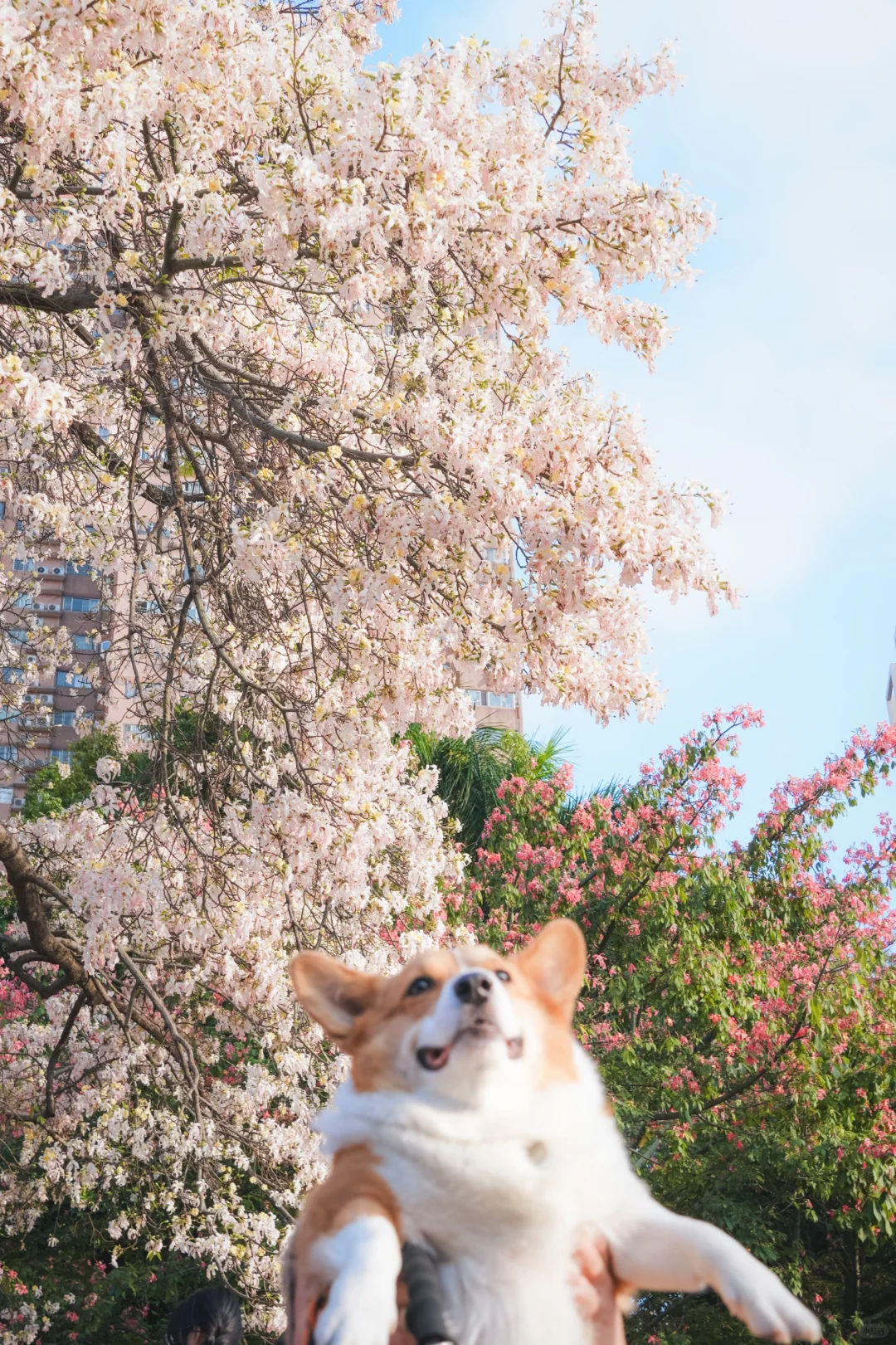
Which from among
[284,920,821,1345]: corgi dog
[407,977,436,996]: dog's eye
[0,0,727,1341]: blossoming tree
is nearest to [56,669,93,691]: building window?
[0,0,727,1341]: blossoming tree

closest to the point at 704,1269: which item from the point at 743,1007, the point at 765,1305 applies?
the point at 765,1305

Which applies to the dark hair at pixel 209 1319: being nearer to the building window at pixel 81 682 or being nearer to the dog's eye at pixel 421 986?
the dog's eye at pixel 421 986

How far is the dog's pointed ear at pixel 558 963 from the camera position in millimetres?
2135

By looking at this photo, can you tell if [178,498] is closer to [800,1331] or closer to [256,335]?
[256,335]

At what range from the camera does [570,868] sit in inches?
485

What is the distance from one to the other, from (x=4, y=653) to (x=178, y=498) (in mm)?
4722

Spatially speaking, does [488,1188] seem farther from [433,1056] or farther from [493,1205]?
[433,1056]

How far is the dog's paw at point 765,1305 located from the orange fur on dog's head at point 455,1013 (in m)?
0.40

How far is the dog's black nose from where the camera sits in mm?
1899

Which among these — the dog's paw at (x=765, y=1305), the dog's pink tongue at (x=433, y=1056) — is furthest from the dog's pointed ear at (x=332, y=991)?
the dog's paw at (x=765, y=1305)

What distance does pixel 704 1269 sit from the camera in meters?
1.81

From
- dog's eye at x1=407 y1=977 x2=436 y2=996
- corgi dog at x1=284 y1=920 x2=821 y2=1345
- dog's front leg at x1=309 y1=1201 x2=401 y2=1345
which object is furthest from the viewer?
dog's eye at x1=407 y1=977 x2=436 y2=996

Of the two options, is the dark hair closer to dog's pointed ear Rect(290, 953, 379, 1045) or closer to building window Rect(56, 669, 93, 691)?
dog's pointed ear Rect(290, 953, 379, 1045)

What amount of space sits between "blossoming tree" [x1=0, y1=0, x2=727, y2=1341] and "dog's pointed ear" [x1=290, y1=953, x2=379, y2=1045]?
4056 mm
